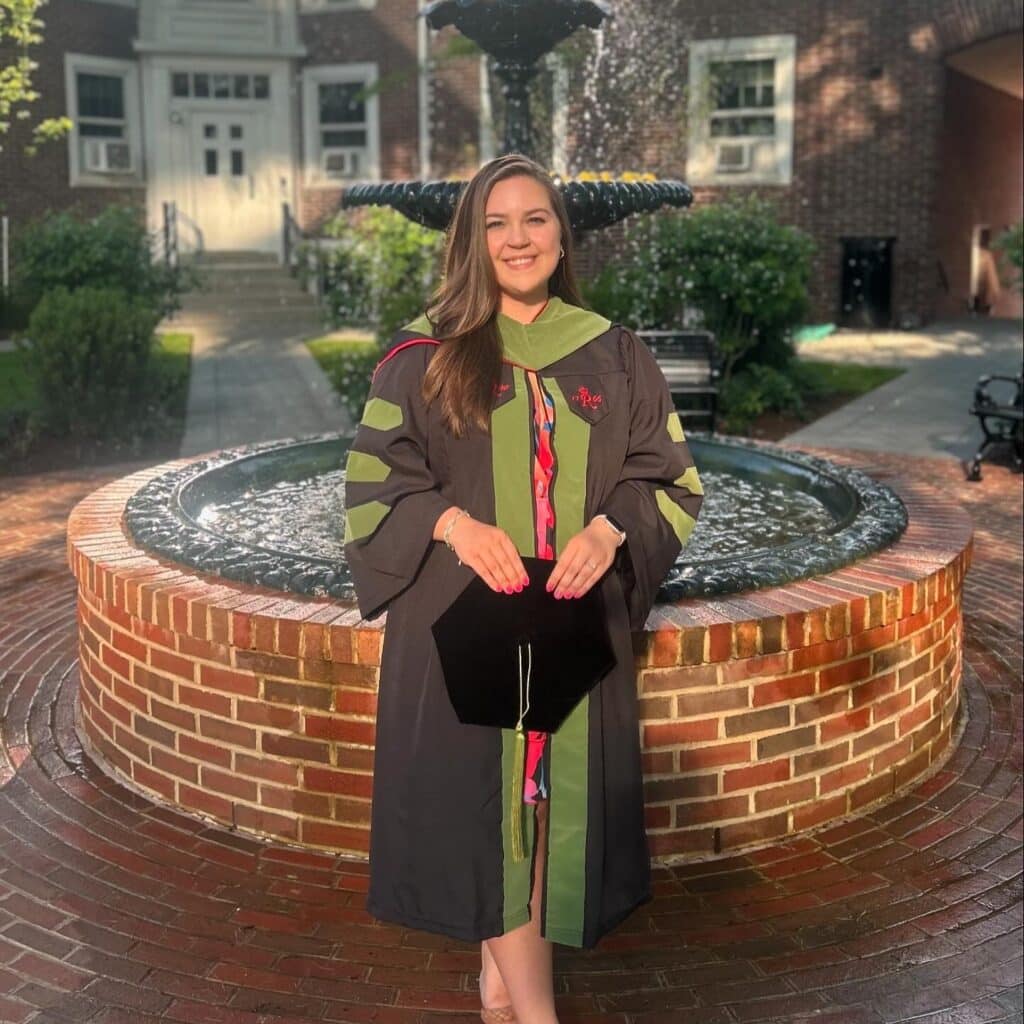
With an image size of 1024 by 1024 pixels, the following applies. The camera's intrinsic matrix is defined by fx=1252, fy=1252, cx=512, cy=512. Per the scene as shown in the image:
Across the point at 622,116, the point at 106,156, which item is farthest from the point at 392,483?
the point at 106,156

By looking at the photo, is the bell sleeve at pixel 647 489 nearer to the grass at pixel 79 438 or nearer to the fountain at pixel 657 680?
the fountain at pixel 657 680

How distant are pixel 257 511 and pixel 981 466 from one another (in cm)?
616

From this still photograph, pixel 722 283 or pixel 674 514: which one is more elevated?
pixel 722 283

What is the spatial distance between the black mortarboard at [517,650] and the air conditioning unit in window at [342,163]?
69.0ft

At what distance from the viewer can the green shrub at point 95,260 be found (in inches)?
485

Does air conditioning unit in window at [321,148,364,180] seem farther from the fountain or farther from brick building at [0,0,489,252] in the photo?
the fountain

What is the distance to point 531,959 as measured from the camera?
2.46m

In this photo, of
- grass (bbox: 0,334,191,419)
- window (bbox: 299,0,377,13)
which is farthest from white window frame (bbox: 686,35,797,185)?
grass (bbox: 0,334,191,419)

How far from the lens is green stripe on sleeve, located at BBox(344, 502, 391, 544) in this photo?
2.34m

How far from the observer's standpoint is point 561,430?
2.37 metres

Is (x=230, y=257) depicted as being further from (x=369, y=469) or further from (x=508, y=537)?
(x=508, y=537)

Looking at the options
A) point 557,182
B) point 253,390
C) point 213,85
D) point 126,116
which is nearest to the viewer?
point 557,182

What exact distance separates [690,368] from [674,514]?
771 centimetres

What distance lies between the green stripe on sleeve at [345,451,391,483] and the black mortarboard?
265mm
